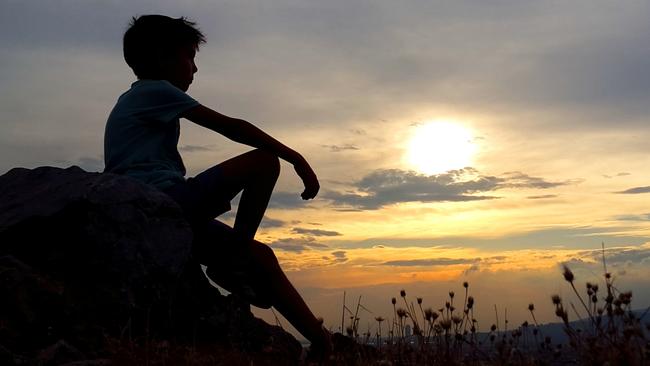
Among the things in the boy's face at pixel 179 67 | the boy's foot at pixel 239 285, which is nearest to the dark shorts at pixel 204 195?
the boy's foot at pixel 239 285

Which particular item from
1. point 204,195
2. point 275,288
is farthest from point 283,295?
point 204,195

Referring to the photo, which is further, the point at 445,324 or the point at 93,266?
the point at 93,266

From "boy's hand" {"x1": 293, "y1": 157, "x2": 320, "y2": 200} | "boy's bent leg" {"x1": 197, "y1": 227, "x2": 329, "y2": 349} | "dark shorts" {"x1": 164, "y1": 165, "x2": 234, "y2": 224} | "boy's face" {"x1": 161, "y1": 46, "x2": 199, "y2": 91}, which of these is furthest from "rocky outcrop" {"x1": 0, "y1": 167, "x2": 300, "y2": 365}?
"boy's hand" {"x1": 293, "y1": 157, "x2": 320, "y2": 200}

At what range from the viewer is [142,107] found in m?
6.80

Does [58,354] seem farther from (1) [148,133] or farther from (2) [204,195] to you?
(1) [148,133]

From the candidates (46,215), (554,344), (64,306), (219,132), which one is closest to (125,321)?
(64,306)

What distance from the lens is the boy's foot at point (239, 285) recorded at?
731cm

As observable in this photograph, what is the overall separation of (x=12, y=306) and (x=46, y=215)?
32.3 inches

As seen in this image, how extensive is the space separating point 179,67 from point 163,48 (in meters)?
0.23

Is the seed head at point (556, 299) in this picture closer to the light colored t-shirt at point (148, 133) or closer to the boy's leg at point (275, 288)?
the boy's leg at point (275, 288)

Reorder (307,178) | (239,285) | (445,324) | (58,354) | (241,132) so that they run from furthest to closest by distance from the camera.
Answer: (239,285) < (241,132) < (307,178) < (445,324) < (58,354)

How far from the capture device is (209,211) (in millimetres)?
7035

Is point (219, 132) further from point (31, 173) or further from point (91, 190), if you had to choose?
point (31, 173)

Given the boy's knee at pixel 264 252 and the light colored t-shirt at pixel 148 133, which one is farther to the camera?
the boy's knee at pixel 264 252
